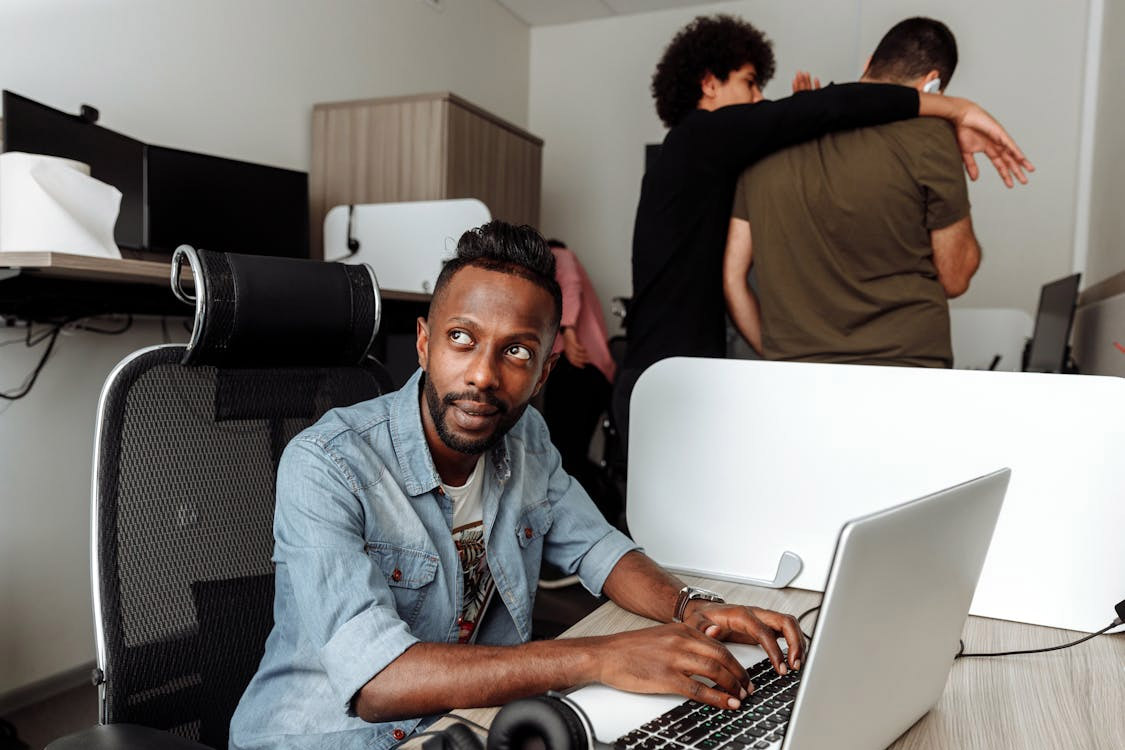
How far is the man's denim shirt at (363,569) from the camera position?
0.85 m

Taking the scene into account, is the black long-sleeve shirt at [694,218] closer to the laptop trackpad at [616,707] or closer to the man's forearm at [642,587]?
the man's forearm at [642,587]

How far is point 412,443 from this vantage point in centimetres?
104

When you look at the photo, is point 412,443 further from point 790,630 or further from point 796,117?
point 796,117

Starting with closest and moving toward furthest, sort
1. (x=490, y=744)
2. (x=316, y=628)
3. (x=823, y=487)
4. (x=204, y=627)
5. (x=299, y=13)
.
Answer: (x=490, y=744), (x=316, y=628), (x=204, y=627), (x=823, y=487), (x=299, y=13)

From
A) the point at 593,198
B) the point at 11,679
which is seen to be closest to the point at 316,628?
the point at 11,679

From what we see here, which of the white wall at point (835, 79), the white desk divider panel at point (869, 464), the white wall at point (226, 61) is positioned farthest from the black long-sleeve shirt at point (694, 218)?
the white wall at point (835, 79)

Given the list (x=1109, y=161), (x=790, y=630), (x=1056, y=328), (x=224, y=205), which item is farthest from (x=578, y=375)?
(x=790, y=630)

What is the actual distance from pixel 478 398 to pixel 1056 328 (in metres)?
1.80

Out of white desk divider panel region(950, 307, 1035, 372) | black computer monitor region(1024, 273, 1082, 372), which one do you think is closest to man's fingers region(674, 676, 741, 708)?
black computer monitor region(1024, 273, 1082, 372)

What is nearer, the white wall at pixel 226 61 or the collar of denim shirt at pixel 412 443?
the collar of denim shirt at pixel 412 443

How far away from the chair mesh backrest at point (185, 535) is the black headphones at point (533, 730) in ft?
1.61

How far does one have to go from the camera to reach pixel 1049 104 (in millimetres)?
3928

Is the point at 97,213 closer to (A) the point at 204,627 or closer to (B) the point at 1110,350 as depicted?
(A) the point at 204,627

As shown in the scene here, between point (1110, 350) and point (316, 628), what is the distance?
195 cm
